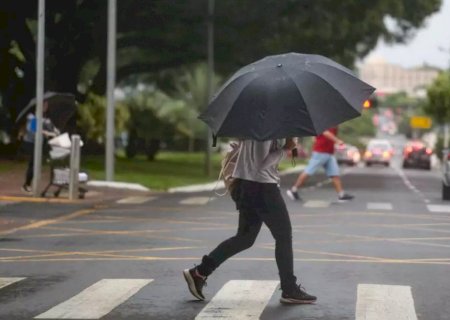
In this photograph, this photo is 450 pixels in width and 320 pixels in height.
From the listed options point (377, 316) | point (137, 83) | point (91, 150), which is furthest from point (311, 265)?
point (137, 83)

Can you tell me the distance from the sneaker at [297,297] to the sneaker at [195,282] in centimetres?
65

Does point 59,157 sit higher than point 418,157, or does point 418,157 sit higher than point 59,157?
point 59,157

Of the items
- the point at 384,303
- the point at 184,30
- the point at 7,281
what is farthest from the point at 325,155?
the point at 184,30

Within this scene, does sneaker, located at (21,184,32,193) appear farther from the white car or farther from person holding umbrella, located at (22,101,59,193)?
the white car

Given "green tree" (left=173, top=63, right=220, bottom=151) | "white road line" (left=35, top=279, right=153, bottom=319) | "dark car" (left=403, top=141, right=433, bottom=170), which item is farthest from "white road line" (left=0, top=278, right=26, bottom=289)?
"green tree" (left=173, top=63, right=220, bottom=151)

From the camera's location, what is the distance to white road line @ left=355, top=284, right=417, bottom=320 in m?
8.63

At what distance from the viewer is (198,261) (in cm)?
1229

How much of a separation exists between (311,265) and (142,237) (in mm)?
3455

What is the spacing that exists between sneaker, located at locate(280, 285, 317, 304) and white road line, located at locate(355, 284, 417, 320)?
1.25ft

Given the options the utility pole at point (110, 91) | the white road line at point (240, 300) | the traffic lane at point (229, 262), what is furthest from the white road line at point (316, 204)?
the white road line at point (240, 300)

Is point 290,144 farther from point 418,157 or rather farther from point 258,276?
point 418,157

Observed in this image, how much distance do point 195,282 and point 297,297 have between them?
81 centimetres

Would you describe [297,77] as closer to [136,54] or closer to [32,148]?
[32,148]

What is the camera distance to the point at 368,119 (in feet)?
486
